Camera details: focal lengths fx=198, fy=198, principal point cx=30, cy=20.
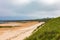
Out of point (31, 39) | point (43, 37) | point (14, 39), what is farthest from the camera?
point (14, 39)

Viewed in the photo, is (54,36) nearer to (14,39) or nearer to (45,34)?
(45,34)

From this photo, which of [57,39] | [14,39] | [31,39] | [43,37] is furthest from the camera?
[14,39]

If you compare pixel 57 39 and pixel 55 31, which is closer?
pixel 57 39

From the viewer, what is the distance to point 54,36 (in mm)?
14570

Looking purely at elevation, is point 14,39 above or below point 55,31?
below

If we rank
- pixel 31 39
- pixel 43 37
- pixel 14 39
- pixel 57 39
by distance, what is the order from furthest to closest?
pixel 14 39 → pixel 31 39 → pixel 43 37 → pixel 57 39

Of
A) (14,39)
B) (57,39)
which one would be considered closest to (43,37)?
(57,39)

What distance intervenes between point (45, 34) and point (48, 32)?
11.4 inches

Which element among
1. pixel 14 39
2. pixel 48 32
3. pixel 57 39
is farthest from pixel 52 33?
pixel 14 39

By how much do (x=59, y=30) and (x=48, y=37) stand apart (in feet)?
5.09

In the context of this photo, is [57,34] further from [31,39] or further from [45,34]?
[31,39]

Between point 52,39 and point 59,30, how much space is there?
2.06 m

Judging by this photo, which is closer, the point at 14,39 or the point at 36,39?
the point at 36,39

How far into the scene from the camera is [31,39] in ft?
52.7
